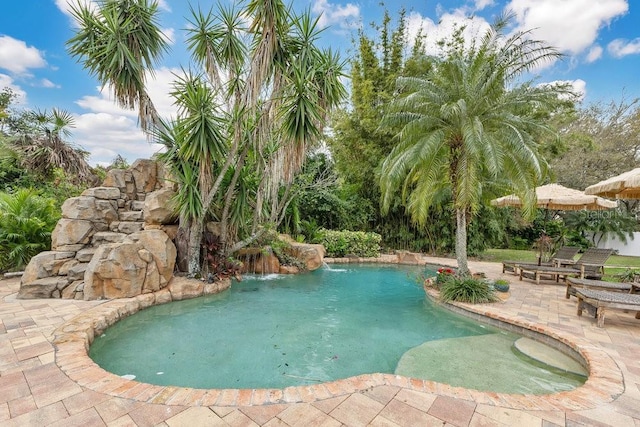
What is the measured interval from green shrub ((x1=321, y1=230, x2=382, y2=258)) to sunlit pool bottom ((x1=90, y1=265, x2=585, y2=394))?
4.50 m

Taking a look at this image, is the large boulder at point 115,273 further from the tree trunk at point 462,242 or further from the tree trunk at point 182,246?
the tree trunk at point 462,242

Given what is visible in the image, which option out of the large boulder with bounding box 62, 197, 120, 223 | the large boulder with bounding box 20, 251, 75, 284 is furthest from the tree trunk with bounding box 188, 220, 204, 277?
the large boulder with bounding box 20, 251, 75, 284

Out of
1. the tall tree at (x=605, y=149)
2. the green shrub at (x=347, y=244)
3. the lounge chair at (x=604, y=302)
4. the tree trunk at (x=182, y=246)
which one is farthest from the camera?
the tall tree at (x=605, y=149)

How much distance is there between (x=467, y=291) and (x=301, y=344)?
3577mm

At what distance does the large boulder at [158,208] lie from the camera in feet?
21.0

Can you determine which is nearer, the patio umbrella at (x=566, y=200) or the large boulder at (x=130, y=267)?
the large boulder at (x=130, y=267)

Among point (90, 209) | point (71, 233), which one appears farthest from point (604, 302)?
point (90, 209)

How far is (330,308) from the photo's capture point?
220 inches

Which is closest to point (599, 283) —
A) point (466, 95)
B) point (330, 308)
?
point (466, 95)

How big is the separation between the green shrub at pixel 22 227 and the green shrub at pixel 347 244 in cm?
783

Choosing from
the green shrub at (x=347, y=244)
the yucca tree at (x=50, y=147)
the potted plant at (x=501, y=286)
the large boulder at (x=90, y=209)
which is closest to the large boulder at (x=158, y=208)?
the large boulder at (x=90, y=209)

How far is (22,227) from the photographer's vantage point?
608 cm

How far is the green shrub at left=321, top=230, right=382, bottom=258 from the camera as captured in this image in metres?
10.9

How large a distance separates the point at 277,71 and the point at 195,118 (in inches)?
88.6
